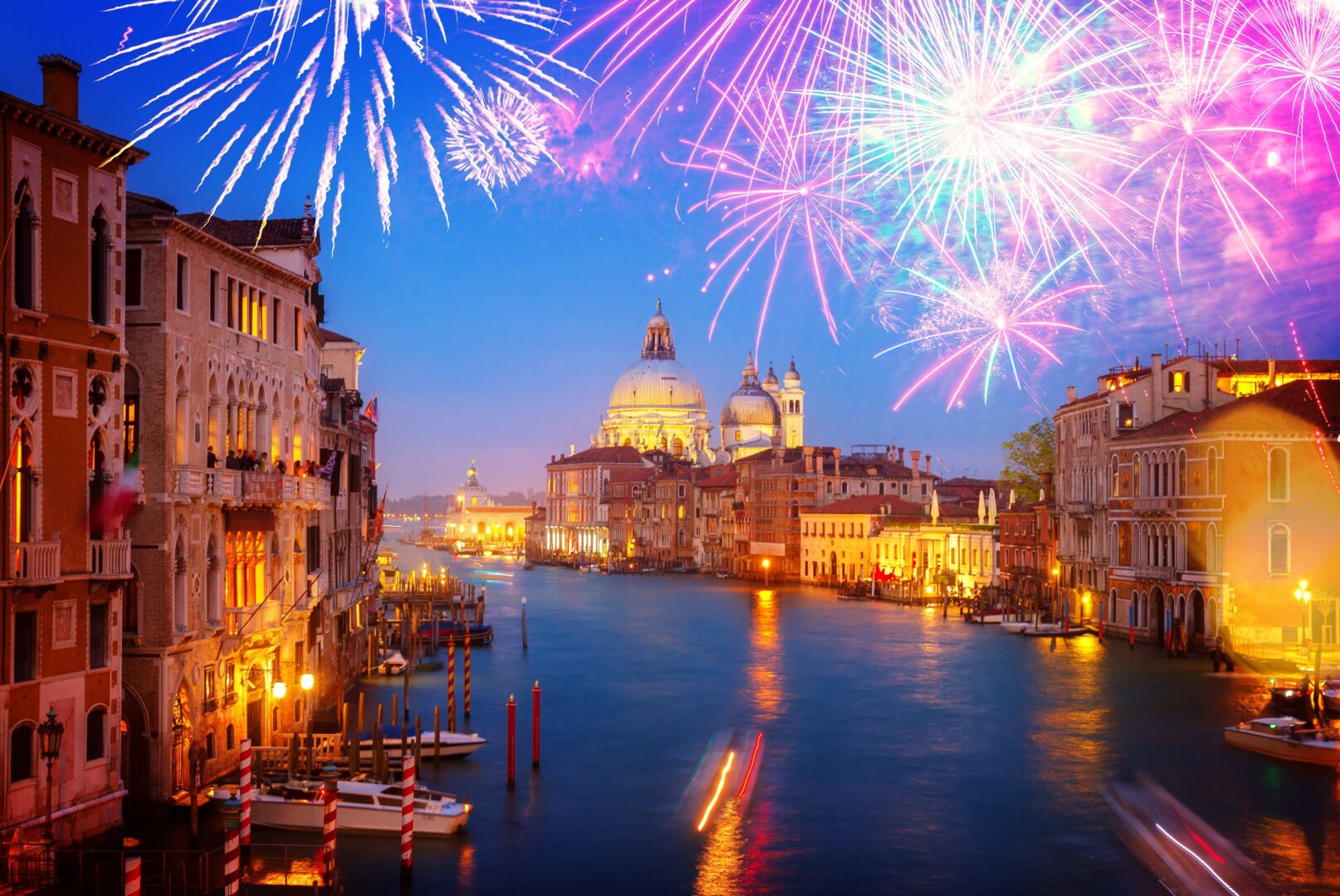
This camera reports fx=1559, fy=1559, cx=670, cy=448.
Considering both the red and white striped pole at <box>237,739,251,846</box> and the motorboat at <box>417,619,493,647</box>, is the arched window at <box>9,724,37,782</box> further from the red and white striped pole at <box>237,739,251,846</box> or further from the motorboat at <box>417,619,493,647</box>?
the motorboat at <box>417,619,493,647</box>

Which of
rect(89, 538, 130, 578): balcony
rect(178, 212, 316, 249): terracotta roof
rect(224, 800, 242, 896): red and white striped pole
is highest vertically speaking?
rect(178, 212, 316, 249): terracotta roof

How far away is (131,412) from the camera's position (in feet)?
58.9

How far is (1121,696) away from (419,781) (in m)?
16.2

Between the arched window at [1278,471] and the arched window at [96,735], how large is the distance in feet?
94.9

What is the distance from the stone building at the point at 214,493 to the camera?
58.5 feet

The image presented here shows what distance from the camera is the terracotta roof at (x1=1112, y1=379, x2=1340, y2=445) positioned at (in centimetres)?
3688

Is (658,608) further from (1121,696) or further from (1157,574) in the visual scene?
(1121,696)

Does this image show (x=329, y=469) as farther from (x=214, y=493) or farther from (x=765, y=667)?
(x=765, y=667)

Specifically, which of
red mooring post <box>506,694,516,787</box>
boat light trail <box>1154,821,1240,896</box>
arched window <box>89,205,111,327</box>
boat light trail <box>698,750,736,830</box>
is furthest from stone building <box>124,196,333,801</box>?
boat light trail <box>1154,821,1240,896</box>

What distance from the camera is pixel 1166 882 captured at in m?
17.4

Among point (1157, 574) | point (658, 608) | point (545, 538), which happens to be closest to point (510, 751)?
point (1157, 574)

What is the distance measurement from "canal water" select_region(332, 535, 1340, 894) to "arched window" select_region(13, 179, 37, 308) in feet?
23.1

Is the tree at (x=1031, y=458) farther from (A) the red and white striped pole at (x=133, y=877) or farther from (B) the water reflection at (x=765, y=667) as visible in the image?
(A) the red and white striped pole at (x=133, y=877)

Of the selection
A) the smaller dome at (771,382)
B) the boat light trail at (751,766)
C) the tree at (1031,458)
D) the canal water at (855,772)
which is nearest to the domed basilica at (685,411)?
the smaller dome at (771,382)
